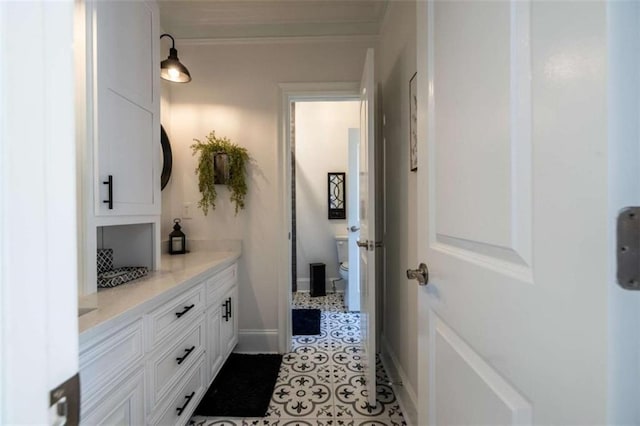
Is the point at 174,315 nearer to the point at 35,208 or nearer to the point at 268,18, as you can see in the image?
the point at 35,208

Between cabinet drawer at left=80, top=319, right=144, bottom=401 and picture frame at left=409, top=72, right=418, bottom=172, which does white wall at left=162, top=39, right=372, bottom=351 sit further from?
cabinet drawer at left=80, top=319, right=144, bottom=401

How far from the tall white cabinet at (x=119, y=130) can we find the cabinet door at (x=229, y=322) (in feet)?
2.03

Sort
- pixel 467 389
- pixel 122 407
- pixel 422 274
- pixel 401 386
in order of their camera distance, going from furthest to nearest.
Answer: pixel 401 386
pixel 122 407
pixel 422 274
pixel 467 389

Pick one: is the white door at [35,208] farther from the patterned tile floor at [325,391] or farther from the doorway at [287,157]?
the doorway at [287,157]

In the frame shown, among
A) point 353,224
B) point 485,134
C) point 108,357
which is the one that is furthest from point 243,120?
point 485,134

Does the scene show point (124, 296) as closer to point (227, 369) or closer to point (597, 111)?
point (227, 369)

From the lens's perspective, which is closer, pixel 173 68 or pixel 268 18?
pixel 173 68

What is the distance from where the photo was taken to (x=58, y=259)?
1.19 feet

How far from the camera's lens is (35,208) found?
0.33m

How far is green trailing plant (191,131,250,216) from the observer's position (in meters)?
2.27

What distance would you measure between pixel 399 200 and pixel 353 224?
1463mm

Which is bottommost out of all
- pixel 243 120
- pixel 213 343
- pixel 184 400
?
pixel 184 400

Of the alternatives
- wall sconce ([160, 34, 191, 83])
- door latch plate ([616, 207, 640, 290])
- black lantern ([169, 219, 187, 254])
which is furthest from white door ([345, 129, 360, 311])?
door latch plate ([616, 207, 640, 290])

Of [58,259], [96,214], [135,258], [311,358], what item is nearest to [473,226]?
[58,259]
